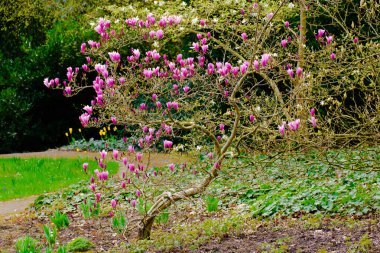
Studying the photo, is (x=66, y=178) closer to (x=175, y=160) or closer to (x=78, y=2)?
(x=175, y=160)

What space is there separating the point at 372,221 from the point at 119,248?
2067mm

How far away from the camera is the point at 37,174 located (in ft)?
30.7

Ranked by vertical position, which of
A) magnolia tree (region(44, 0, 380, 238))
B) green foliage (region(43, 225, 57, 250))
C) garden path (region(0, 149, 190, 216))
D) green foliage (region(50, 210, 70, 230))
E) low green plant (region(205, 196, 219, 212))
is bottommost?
garden path (region(0, 149, 190, 216))

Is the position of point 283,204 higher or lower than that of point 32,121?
higher

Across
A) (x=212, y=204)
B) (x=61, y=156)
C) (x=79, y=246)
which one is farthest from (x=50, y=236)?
(x=61, y=156)

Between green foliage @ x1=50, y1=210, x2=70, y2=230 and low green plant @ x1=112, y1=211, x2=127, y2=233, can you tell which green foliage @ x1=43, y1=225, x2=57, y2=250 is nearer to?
low green plant @ x1=112, y1=211, x2=127, y2=233

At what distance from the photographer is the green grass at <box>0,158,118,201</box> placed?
8320 mm

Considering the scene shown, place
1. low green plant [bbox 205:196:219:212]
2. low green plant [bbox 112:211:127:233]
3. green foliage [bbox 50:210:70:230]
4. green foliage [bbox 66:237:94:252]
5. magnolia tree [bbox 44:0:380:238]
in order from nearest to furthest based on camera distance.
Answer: magnolia tree [bbox 44:0:380:238] → green foliage [bbox 66:237:94:252] → low green plant [bbox 112:211:127:233] → green foliage [bbox 50:210:70:230] → low green plant [bbox 205:196:219:212]

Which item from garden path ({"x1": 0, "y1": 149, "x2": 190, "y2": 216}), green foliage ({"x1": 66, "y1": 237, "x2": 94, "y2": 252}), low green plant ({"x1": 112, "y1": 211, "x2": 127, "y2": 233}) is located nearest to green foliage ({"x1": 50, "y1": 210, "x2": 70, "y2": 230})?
low green plant ({"x1": 112, "y1": 211, "x2": 127, "y2": 233})

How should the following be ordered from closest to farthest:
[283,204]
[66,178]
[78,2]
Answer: [283,204]
[66,178]
[78,2]

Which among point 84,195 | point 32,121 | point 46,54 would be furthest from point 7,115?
point 84,195

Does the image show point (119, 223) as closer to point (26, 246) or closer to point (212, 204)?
point (26, 246)

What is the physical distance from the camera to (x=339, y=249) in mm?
4469

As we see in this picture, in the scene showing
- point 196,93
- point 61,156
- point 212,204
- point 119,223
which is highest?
point 196,93
